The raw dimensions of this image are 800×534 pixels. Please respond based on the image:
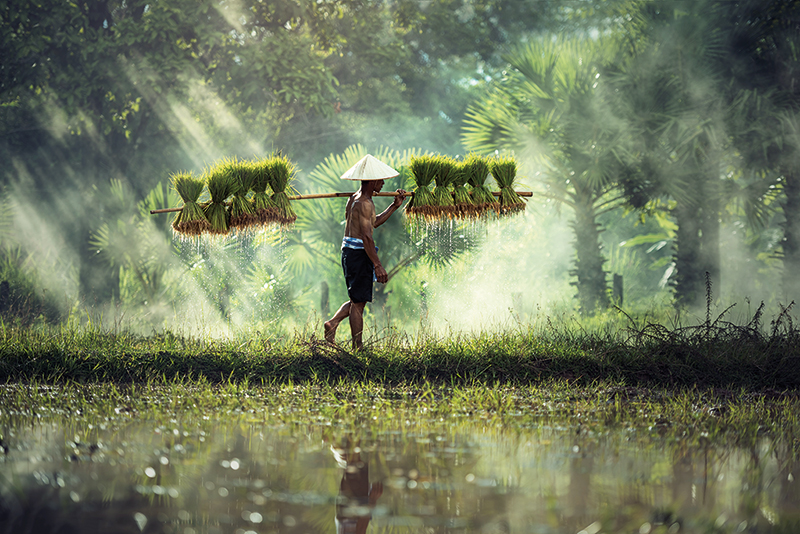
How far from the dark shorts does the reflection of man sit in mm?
3346

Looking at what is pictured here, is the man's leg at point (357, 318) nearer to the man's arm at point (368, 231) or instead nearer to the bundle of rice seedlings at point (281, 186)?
the man's arm at point (368, 231)

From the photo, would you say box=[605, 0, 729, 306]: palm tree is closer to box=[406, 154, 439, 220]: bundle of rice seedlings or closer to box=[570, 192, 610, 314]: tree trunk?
box=[570, 192, 610, 314]: tree trunk

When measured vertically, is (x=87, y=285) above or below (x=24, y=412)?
above

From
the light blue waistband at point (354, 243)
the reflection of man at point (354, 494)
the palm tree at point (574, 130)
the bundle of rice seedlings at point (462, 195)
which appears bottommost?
the reflection of man at point (354, 494)

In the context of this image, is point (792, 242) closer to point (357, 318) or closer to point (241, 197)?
point (357, 318)

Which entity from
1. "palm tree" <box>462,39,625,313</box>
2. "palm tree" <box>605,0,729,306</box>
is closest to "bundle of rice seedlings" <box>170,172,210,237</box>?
"palm tree" <box>462,39,625,313</box>

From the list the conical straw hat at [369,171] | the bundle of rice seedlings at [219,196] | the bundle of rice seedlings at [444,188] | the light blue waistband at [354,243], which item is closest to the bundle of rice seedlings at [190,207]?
the bundle of rice seedlings at [219,196]

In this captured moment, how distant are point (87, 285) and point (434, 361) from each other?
10.9m

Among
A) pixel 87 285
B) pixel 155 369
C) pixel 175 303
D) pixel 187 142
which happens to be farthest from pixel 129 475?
pixel 187 142

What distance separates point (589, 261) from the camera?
13.6 meters

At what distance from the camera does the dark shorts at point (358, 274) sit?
7289 mm

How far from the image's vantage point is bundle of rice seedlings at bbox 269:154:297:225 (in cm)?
784

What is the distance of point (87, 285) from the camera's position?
15.1 meters

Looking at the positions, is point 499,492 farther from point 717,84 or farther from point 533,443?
point 717,84
